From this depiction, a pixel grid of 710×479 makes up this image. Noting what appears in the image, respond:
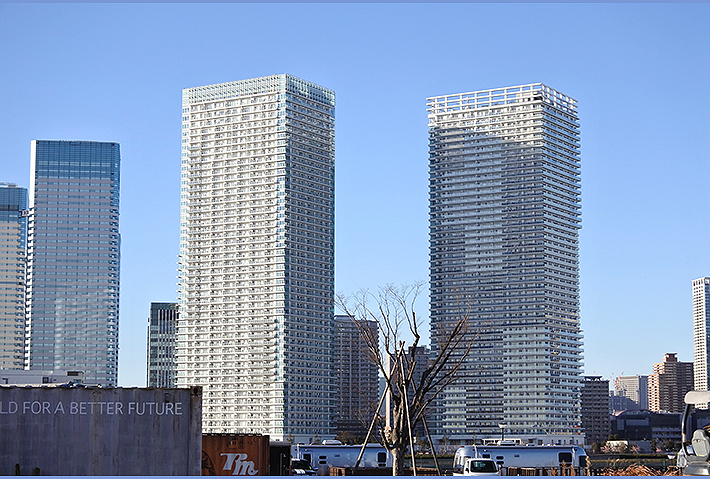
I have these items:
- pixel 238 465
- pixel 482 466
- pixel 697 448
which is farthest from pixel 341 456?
pixel 697 448

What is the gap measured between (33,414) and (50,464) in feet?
5.29

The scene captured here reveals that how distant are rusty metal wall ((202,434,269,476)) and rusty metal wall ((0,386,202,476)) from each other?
7.99m

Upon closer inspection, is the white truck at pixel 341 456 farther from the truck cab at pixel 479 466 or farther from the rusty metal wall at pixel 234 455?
the rusty metal wall at pixel 234 455

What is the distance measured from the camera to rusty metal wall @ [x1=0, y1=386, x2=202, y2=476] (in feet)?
97.9

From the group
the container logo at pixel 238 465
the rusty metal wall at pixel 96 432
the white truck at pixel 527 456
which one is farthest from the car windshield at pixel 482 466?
the rusty metal wall at pixel 96 432

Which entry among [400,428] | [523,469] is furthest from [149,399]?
[523,469]

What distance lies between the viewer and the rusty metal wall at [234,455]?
38.5 metres

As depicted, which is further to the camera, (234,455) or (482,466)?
(482,466)

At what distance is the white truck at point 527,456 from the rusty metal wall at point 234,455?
37.1 meters

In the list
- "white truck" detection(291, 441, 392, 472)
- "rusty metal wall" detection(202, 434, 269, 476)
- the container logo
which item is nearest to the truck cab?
"white truck" detection(291, 441, 392, 472)

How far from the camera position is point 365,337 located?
45.5 meters

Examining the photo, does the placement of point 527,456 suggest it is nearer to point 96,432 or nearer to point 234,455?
point 234,455

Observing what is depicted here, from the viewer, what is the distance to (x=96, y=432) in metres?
30.1

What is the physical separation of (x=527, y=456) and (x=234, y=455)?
42.5 metres
